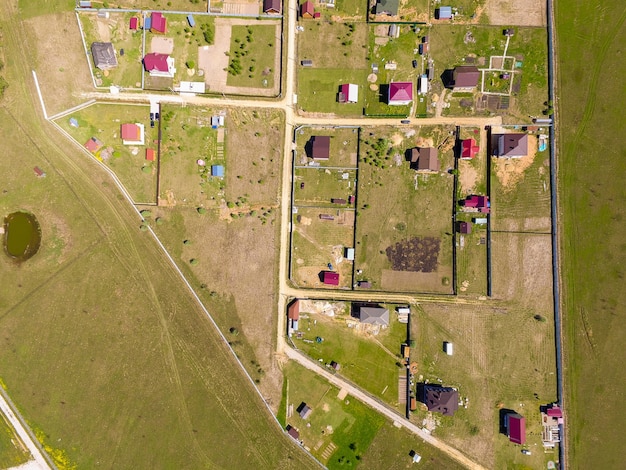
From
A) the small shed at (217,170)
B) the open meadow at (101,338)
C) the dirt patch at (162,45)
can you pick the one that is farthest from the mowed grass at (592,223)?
the dirt patch at (162,45)

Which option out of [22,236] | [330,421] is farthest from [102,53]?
[330,421]

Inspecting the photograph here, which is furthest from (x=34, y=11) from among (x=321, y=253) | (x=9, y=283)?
(x=321, y=253)

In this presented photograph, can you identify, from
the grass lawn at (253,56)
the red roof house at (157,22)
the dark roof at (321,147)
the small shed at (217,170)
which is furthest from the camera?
the grass lawn at (253,56)

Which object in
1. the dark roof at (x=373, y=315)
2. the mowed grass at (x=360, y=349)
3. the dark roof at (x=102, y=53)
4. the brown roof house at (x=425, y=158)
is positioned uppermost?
the dark roof at (x=102, y=53)

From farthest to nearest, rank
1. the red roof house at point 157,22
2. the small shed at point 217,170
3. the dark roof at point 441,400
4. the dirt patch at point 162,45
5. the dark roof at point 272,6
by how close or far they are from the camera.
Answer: the dirt patch at point 162,45 → the small shed at point 217,170 → the red roof house at point 157,22 → the dark roof at point 272,6 → the dark roof at point 441,400

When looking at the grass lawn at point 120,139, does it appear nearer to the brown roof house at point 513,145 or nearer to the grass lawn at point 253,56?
→ the grass lawn at point 253,56
